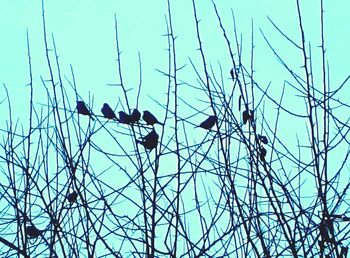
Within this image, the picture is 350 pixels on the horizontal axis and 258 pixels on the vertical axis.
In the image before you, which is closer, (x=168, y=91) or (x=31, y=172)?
(x=168, y=91)

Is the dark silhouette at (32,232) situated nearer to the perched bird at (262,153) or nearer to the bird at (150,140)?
the bird at (150,140)

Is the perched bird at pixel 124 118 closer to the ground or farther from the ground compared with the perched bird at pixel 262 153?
farther from the ground

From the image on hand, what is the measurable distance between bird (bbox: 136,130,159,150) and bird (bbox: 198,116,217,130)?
0.88 ft

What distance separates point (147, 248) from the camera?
126 inches

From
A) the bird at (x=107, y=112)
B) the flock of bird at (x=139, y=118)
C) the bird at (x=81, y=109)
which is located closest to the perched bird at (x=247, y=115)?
the flock of bird at (x=139, y=118)

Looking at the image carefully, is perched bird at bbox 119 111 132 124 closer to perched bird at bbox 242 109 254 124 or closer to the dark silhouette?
perched bird at bbox 242 109 254 124

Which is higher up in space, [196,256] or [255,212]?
[255,212]

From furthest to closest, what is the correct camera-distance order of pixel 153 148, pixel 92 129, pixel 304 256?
pixel 92 129
pixel 153 148
pixel 304 256

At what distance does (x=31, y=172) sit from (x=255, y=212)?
127 centimetres

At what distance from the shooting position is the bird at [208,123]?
3515 mm

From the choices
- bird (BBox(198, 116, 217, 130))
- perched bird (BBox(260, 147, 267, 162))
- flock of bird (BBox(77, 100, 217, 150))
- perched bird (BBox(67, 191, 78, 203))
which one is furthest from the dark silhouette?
perched bird (BBox(260, 147, 267, 162))

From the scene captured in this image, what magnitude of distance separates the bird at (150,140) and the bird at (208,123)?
269 mm

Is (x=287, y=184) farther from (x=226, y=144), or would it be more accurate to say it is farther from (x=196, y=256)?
(x=196, y=256)

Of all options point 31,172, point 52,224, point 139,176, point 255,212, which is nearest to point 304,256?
point 255,212
